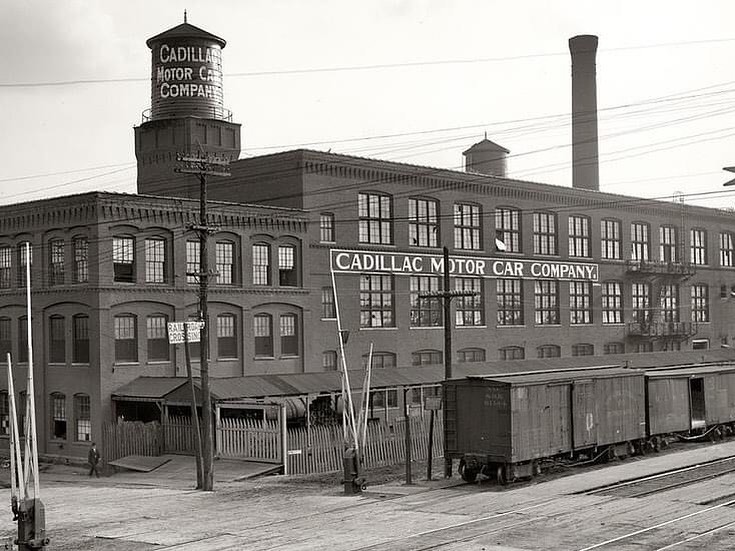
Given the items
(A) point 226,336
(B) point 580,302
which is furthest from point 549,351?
(A) point 226,336

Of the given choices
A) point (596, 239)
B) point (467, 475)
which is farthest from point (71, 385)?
point (596, 239)

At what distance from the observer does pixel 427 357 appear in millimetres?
49969

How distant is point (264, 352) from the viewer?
43031mm

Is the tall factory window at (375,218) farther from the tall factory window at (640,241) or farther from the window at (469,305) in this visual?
the tall factory window at (640,241)

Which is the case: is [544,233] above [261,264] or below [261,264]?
above

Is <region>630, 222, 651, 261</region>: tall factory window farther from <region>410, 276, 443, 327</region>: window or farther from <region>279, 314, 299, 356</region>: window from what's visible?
<region>279, 314, 299, 356</region>: window

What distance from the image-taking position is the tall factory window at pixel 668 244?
65438 millimetres

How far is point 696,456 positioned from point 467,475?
8.71 m

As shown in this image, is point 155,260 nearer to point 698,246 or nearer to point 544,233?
point 544,233

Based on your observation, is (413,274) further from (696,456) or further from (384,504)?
(384,504)

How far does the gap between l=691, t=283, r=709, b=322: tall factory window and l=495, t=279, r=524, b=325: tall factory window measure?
715 inches

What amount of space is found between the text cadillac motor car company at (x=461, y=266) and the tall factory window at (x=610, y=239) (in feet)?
6.02

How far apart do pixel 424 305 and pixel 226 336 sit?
40.4ft

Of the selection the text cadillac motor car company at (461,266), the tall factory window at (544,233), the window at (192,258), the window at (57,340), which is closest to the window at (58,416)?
the window at (57,340)
